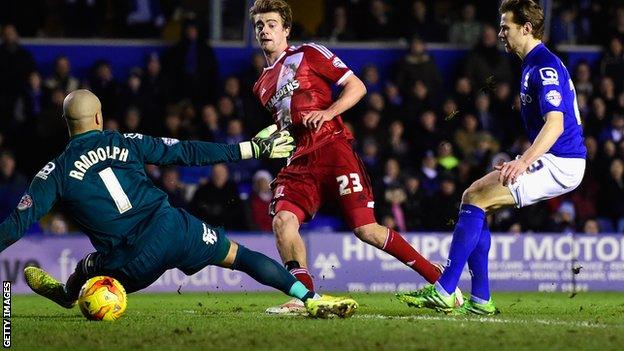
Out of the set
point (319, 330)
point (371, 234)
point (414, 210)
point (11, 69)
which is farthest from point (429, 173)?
point (319, 330)

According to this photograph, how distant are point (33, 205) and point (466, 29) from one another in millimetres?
12260

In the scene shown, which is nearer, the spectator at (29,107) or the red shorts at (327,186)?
the red shorts at (327,186)

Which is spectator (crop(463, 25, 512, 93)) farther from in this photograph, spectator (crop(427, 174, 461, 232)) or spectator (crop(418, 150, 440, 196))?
spectator (crop(427, 174, 461, 232))

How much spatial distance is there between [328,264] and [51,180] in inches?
290

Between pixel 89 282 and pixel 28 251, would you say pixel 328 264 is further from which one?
pixel 89 282

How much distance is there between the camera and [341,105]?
9453 millimetres

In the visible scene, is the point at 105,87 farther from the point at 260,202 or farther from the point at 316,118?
the point at 316,118

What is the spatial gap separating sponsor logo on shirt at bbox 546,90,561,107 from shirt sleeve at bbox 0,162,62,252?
3389mm

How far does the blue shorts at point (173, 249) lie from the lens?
27.2 ft

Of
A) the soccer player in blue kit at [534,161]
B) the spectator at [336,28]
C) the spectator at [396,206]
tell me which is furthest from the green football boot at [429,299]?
the spectator at [336,28]

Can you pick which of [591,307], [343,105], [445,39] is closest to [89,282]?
[343,105]

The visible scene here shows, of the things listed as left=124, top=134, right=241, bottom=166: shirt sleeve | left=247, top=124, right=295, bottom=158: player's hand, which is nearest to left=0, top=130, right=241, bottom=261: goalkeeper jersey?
left=124, top=134, right=241, bottom=166: shirt sleeve

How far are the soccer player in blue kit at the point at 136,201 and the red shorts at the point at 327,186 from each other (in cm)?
131

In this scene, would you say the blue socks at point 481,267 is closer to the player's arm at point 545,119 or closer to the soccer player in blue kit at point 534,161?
the soccer player in blue kit at point 534,161
